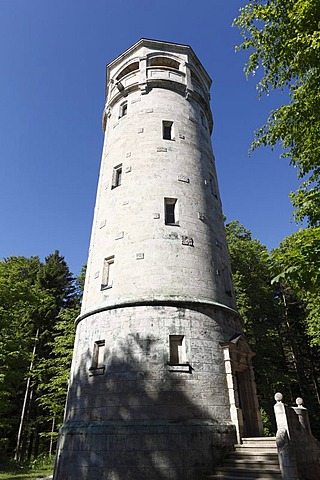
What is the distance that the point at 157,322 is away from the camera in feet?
34.7

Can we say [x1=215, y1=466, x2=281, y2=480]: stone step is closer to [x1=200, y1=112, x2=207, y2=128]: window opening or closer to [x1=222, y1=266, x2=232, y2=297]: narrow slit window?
[x1=222, y1=266, x2=232, y2=297]: narrow slit window

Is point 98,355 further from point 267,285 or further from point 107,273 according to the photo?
point 267,285

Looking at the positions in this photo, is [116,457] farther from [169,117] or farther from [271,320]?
[271,320]

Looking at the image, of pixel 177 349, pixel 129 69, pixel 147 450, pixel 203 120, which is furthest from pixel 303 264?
pixel 129 69

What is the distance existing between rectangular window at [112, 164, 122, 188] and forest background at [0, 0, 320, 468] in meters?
6.19

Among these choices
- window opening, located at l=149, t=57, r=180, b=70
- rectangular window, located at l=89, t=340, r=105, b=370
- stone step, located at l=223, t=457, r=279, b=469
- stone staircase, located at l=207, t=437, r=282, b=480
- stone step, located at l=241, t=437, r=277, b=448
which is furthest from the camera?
window opening, located at l=149, t=57, r=180, b=70

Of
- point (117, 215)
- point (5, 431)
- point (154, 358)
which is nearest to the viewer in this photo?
point (154, 358)

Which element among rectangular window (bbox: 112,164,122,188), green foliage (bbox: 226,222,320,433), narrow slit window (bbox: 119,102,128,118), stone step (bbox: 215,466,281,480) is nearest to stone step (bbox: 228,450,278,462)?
stone step (bbox: 215,466,281,480)

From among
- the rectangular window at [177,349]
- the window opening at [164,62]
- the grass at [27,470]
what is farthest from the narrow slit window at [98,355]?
the window opening at [164,62]

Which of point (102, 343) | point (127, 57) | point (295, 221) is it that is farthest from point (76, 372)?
point (127, 57)

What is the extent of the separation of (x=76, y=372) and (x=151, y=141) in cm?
987

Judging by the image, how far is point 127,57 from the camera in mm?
19172

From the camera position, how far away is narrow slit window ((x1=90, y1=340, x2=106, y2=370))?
10.6 m

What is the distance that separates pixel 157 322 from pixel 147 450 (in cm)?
344
